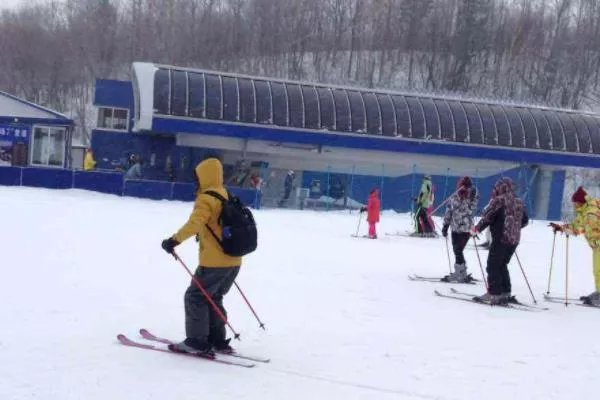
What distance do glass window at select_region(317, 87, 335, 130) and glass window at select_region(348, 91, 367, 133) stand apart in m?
0.90

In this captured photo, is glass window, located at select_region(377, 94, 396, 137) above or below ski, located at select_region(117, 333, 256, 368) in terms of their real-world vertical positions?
above

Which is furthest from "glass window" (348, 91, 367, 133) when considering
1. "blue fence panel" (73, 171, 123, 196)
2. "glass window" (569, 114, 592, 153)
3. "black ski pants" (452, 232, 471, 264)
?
"black ski pants" (452, 232, 471, 264)

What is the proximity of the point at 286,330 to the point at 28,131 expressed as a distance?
27028 millimetres

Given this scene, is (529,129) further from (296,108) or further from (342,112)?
(296,108)

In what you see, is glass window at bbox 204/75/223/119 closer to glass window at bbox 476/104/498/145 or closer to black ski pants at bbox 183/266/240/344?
glass window at bbox 476/104/498/145

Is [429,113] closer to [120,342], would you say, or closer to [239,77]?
[239,77]

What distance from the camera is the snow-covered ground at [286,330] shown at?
5184 millimetres

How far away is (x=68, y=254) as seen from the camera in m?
10.3

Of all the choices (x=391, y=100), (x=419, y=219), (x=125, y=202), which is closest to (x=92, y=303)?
(x=419, y=219)

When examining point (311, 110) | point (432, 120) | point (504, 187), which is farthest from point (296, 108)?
point (504, 187)

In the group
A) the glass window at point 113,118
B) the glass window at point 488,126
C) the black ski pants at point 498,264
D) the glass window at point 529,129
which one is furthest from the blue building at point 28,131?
the black ski pants at point 498,264

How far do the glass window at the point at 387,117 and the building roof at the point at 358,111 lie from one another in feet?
0.14

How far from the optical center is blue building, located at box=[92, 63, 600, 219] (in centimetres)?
2966

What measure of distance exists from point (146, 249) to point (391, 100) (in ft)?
76.7
